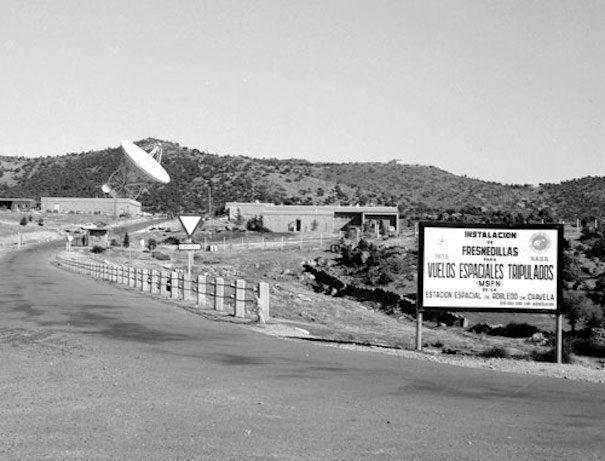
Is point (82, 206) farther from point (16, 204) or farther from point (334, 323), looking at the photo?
point (334, 323)

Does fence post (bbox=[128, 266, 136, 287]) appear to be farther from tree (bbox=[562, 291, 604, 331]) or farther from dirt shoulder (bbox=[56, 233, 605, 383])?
tree (bbox=[562, 291, 604, 331])

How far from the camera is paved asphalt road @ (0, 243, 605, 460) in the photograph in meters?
7.77

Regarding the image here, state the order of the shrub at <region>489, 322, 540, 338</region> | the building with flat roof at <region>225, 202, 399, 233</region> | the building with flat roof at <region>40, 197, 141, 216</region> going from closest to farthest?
the shrub at <region>489, 322, 540, 338</region> → the building with flat roof at <region>225, 202, 399, 233</region> → the building with flat roof at <region>40, 197, 141, 216</region>

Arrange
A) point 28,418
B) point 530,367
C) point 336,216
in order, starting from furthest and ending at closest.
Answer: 1. point 336,216
2. point 530,367
3. point 28,418

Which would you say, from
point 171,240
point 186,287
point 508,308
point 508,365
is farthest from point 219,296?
point 171,240

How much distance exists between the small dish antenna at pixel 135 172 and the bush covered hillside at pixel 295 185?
60.5m

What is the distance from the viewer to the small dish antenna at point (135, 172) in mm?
62875

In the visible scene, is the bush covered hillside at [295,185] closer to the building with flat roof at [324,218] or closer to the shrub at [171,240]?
the building with flat roof at [324,218]

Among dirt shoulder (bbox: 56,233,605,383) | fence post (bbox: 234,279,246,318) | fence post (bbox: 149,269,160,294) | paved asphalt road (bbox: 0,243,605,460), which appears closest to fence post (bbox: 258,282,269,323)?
dirt shoulder (bbox: 56,233,605,383)

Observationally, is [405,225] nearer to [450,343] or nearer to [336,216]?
[336,216]

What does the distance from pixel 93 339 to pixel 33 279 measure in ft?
82.7

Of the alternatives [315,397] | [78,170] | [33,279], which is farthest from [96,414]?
[78,170]

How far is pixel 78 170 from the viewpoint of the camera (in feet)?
594

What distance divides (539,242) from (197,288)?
12.9 metres
